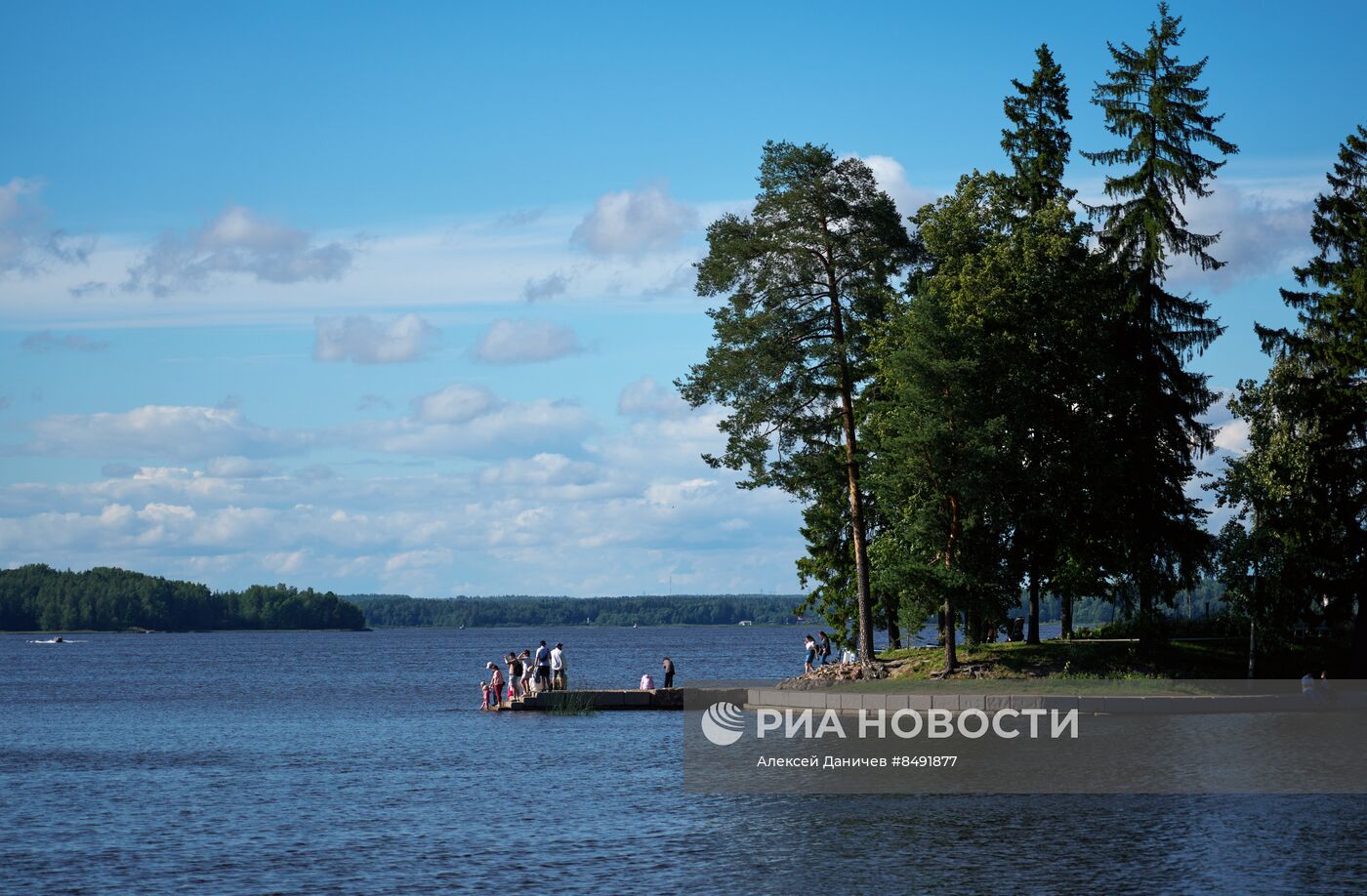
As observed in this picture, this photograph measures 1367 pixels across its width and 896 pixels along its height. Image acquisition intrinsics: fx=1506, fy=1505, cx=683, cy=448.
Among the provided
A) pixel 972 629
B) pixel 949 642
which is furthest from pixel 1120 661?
pixel 949 642

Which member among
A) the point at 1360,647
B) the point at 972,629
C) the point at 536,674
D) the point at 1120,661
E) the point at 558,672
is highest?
the point at 972,629

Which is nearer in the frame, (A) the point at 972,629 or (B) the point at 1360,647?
(B) the point at 1360,647

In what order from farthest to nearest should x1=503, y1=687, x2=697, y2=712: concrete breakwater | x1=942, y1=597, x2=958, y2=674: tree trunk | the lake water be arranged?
x1=503, y1=687, x2=697, y2=712: concrete breakwater < x1=942, y1=597, x2=958, y2=674: tree trunk < the lake water

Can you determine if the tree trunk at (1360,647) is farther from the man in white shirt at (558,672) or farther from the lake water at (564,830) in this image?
the man in white shirt at (558,672)

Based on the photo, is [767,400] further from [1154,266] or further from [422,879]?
[422,879]

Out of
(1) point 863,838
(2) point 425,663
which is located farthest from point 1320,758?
(2) point 425,663

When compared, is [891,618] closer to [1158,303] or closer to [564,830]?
[1158,303]

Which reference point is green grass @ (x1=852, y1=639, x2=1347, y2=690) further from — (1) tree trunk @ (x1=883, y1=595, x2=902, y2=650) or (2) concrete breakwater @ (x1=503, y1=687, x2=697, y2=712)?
(2) concrete breakwater @ (x1=503, y1=687, x2=697, y2=712)

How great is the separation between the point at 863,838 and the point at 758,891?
4187mm

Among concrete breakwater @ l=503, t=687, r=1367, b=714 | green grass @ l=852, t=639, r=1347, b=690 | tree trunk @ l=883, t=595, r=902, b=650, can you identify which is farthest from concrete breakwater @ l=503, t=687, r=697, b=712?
tree trunk @ l=883, t=595, r=902, b=650

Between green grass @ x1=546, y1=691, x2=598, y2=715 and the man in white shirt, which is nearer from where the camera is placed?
green grass @ x1=546, y1=691, x2=598, y2=715


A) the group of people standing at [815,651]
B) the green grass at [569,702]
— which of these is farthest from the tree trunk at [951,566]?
the green grass at [569,702]

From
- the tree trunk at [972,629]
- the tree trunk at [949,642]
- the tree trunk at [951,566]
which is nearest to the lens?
the tree trunk at [949,642]

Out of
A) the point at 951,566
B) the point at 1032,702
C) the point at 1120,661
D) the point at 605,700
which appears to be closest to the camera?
the point at 1032,702
